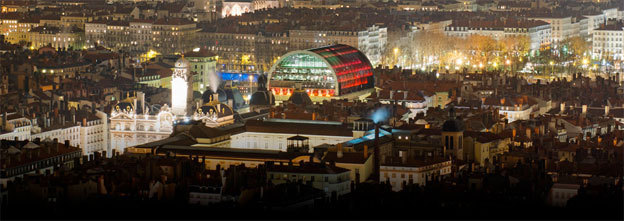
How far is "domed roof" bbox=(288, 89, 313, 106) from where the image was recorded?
85.2 metres

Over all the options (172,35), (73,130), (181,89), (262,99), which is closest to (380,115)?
(181,89)

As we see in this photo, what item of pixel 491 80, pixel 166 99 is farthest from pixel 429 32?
pixel 166 99

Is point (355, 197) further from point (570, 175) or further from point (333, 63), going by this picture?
point (333, 63)

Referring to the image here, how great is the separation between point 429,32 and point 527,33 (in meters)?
6.53

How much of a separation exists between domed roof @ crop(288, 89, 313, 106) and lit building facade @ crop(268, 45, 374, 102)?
190 inches

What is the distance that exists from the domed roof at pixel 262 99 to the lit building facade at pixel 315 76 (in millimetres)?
3796

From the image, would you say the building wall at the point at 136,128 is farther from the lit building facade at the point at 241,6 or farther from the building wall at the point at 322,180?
the lit building facade at the point at 241,6

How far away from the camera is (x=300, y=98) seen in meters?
85.7

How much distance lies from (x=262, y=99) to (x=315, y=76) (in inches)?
245

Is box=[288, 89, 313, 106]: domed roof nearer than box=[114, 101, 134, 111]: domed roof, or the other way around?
box=[114, 101, 134, 111]: domed roof

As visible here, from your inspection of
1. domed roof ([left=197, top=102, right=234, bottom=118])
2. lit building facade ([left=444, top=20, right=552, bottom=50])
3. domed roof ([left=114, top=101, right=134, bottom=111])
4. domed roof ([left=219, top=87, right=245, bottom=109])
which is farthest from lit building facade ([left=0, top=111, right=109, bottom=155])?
lit building facade ([left=444, top=20, right=552, bottom=50])

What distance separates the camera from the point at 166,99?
298ft

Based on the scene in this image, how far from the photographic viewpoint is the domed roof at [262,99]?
87000 mm

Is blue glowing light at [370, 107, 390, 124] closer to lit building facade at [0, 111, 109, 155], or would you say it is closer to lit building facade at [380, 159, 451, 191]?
lit building facade at [0, 111, 109, 155]
